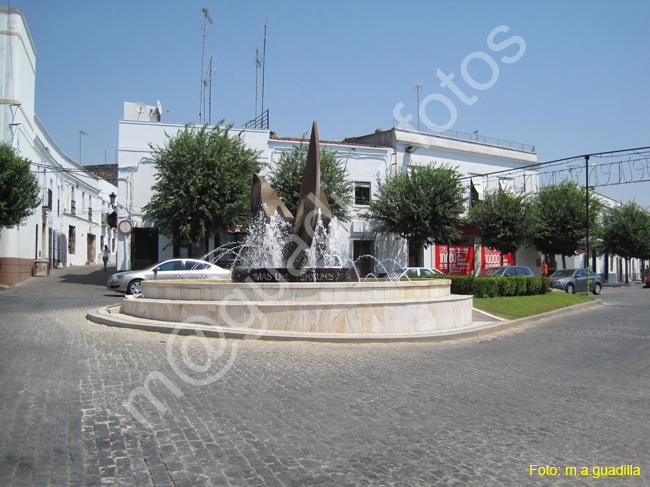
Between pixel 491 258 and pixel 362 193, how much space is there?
37.0ft

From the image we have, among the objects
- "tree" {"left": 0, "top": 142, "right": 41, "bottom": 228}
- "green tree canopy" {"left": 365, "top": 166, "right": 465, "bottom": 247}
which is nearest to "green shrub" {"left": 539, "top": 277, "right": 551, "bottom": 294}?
"green tree canopy" {"left": 365, "top": 166, "right": 465, "bottom": 247}

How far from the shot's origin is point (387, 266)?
109 ft

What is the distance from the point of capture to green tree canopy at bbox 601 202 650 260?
43.8 meters

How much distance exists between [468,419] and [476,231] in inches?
1262

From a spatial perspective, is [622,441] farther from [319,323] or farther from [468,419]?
[319,323]

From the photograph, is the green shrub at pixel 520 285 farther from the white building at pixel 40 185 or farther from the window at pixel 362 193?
the white building at pixel 40 185

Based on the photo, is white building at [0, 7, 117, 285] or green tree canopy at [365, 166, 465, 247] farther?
green tree canopy at [365, 166, 465, 247]

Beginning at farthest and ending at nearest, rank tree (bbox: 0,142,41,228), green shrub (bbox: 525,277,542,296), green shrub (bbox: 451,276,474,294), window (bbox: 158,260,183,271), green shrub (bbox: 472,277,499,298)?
green shrub (bbox: 525,277,542,296), tree (bbox: 0,142,41,228), window (bbox: 158,260,183,271), green shrub (bbox: 451,276,474,294), green shrub (bbox: 472,277,499,298)

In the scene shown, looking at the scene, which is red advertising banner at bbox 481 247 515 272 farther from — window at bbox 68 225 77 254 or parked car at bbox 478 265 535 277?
window at bbox 68 225 77 254

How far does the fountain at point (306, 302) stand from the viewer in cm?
1049

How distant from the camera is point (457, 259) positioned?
117ft

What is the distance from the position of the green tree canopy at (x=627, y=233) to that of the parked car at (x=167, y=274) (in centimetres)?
3505

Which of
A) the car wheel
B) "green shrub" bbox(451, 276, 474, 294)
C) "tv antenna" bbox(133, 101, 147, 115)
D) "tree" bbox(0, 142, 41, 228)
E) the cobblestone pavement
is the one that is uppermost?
"tv antenna" bbox(133, 101, 147, 115)

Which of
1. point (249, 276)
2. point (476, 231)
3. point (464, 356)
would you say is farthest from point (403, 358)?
point (476, 231)
